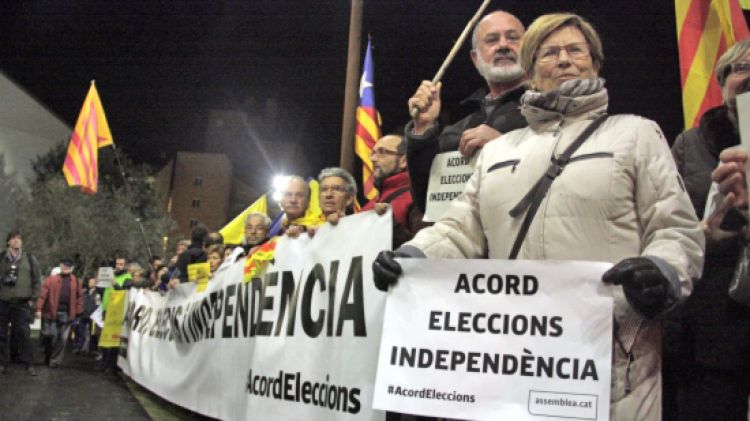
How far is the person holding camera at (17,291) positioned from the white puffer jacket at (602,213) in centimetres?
1006

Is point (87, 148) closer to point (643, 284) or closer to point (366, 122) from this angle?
point (366, 122)

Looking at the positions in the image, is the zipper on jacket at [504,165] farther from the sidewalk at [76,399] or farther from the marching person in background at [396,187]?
the sidewalk at [76,399]

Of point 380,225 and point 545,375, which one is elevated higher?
point 380,225

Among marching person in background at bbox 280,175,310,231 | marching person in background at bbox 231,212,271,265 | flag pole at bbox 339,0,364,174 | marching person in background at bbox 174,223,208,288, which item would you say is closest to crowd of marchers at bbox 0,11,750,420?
marching person in background at bbox 280,175,310,231

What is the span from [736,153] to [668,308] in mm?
519

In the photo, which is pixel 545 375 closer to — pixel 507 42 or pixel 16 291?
pixel 507 42

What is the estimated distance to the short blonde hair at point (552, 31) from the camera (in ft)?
8.66

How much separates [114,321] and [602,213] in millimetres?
11165

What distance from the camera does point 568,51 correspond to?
2.60 metres

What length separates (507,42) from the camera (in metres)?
3.51

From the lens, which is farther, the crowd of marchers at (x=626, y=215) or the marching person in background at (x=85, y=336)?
the marching person in background at (x=85, y=336)

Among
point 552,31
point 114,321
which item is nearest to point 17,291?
point 114,321

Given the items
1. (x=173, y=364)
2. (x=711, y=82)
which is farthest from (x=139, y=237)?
(x=711, y=82)

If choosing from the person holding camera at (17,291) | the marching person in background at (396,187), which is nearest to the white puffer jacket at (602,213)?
the marching person in background at (396,187)
